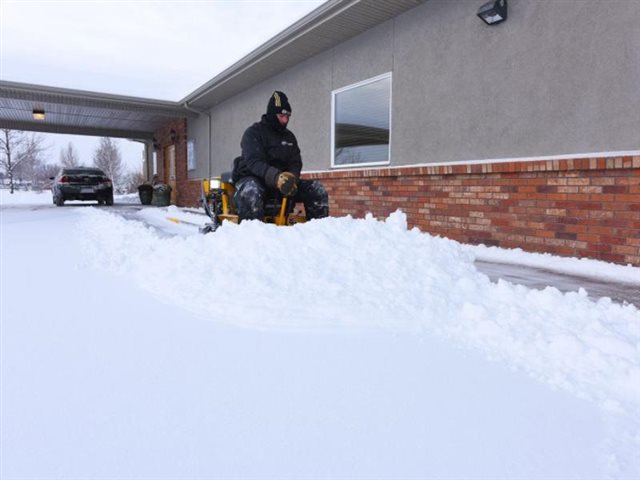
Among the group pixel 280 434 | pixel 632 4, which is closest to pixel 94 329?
pixel 280 434

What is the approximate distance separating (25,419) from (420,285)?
2.05m

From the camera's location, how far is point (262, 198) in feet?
14.3

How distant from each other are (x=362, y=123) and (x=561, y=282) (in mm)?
4796

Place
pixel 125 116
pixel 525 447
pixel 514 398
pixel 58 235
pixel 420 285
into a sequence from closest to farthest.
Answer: pixel 525 447, pixel 514 398, pixel 420 285, pixel 58 235, pixel 125 116

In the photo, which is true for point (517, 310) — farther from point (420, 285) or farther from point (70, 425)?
point (70, 425)

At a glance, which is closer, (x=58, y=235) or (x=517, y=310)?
(x=517, y=310)

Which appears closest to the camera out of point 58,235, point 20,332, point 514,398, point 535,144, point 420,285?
point 514,398

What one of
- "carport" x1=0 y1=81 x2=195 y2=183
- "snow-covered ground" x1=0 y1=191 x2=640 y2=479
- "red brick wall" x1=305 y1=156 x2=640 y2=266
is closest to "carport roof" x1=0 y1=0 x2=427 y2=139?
"carport" x1=0 y1=81 x2=195 y2=183

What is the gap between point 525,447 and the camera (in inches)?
48.6

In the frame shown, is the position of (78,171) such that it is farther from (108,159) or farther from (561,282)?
(108,159)

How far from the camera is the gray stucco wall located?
13.3 feet

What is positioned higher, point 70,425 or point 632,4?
point 632,4

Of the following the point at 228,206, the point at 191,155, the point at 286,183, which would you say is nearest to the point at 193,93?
the point at 191,155

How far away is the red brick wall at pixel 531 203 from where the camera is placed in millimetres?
3934
